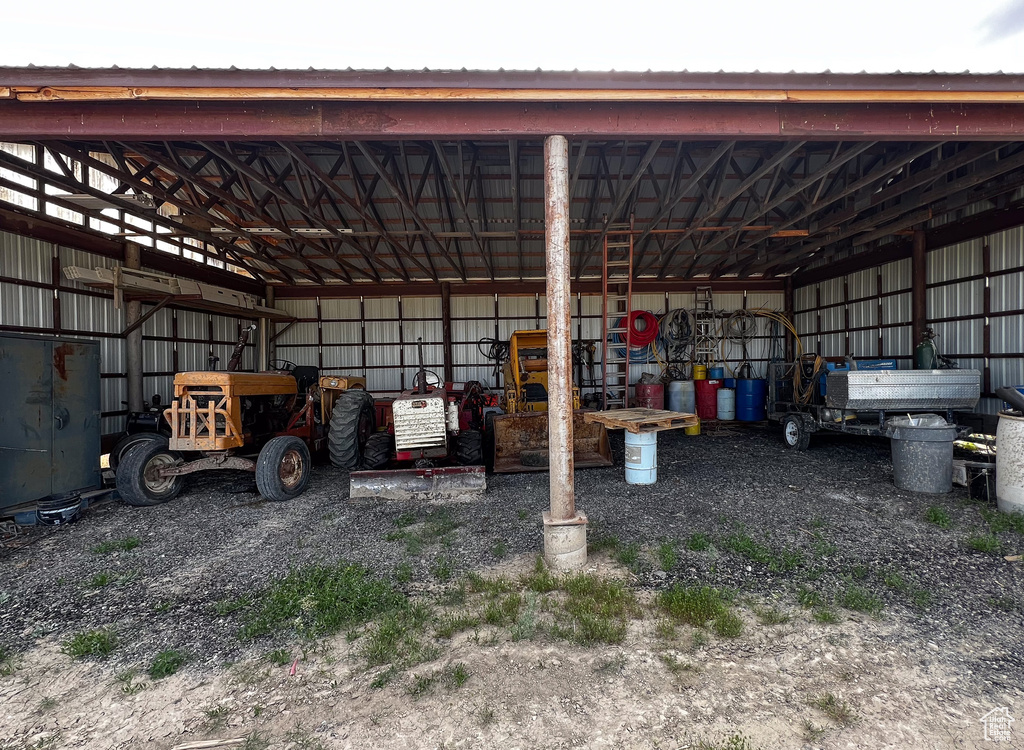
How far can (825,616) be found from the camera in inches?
102

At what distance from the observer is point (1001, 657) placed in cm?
228

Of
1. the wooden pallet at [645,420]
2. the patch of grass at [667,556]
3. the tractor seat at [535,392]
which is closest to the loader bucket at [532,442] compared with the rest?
the wooden pallet at [645,420]

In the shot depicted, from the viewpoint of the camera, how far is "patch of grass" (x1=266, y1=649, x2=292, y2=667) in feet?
7.71

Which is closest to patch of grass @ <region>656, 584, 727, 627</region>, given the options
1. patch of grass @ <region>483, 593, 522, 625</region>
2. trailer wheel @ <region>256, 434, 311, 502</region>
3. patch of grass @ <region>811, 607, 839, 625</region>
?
patch of grass @ <region>811, 607, 839, 625</region>

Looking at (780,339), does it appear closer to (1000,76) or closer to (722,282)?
(722,282)

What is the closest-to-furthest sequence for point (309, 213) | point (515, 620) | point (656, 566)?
point (515, 620)
point (656, 566)
point (309, 213)

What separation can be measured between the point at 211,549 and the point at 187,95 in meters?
3.76

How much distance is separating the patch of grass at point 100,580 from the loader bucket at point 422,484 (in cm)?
212

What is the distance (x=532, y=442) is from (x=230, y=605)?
13.5ft

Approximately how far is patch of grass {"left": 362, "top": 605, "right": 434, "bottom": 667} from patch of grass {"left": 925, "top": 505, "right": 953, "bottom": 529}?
458 cm

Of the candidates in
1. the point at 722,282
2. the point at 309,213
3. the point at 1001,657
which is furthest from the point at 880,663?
the point at 722,282

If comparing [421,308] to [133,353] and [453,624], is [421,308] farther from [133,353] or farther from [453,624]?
[453,624]

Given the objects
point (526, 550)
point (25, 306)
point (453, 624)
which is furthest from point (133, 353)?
point (453, 624)

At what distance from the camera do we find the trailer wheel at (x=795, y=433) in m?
7.36
